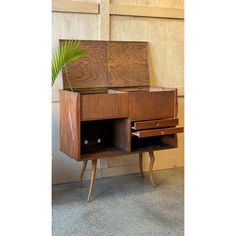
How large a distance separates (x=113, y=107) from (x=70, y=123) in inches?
14.8

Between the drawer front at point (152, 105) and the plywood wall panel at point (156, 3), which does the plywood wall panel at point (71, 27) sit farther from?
the drawer front at point (152, 105)

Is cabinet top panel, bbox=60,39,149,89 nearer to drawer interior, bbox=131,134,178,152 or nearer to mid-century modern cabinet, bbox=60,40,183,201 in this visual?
mid-century modern cabinet, bbox=60,40,183,201

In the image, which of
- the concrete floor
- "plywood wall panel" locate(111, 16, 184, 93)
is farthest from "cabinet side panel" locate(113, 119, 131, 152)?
"plywood wall panel" locate(111, 16, 184, 93)

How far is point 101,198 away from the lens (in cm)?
310

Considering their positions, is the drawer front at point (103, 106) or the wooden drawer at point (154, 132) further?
the wooden drawer at point (154, 132)

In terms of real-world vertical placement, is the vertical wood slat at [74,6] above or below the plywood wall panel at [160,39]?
above

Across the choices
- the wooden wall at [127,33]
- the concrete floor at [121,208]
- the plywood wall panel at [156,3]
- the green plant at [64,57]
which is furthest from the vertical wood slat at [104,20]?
the concrete floor at [121,208]

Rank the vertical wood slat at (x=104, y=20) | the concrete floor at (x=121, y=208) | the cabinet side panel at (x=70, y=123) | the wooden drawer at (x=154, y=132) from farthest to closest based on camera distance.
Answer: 1. the vertical wood slat at (x=104, y=20)
2. the wooden drawer at (x=154, y=132)
3. the cabinet side panel at (x=70, y=123)
4. the concrete floor at (x=121, y=208)

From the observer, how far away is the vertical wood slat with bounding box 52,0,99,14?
330 centimetres

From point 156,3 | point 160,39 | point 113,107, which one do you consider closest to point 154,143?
point 113,107

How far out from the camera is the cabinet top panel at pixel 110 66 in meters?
3.38
